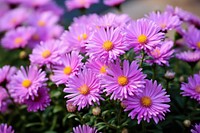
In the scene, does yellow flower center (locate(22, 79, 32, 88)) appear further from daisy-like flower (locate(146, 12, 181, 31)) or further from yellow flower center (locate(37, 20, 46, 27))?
yellow flower center (locate(37, 20, 46, 27))

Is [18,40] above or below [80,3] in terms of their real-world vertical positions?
below

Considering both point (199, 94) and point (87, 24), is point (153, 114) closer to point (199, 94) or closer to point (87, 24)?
point (199, 94)

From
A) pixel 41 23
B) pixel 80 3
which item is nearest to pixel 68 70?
pixel 80 3

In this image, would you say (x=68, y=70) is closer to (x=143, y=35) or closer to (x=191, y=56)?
(x=143, y=35)

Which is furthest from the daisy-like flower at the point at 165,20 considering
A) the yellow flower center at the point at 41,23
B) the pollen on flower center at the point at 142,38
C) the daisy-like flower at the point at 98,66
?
the yellow flower center at the point at 41,23

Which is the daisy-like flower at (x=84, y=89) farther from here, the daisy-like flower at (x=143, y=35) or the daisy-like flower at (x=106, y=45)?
the daisy-like flower at (x=143, y=35)
